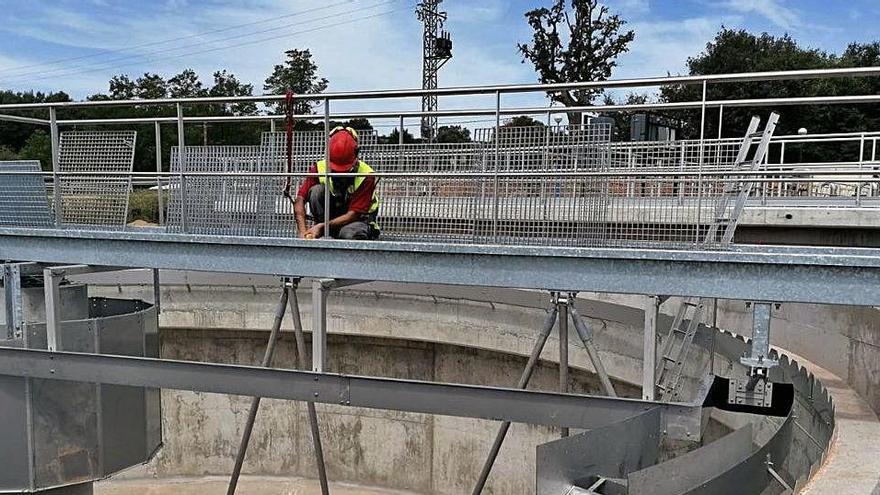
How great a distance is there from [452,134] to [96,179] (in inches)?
129

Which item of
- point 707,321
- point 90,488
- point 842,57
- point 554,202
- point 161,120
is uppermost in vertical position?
point 842,57

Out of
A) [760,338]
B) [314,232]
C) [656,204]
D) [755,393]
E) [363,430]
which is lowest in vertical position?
[363,430]

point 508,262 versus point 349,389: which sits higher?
point 508,262

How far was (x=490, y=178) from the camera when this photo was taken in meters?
4.82

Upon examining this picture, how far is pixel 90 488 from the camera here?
728 centimetres

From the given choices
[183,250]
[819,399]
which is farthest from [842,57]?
[183,250]

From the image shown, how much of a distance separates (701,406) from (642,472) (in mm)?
1207

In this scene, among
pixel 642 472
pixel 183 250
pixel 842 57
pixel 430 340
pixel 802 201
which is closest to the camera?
pixel 642 472

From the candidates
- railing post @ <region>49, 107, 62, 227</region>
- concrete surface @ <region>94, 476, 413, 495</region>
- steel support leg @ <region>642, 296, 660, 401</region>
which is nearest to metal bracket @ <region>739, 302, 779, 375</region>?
steel support leg @ <region>642, 296, 660, 401</region>

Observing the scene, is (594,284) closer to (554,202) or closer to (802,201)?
(554,202)

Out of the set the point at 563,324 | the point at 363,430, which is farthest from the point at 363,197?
the point at 363,430

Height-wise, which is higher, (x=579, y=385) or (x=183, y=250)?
(x=183, y=250)

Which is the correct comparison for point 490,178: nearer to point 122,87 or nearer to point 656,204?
point 656,204

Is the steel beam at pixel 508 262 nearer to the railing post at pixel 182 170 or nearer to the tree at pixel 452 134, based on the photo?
the railing post at pixel 182 170
